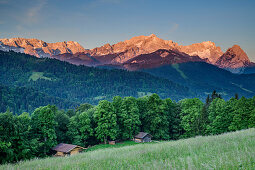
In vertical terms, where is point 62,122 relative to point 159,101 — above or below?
below

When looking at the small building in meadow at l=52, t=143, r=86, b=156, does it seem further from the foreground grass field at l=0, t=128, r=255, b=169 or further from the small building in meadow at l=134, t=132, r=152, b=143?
the foreground grass field at l=0, t=128, r=255, b=169

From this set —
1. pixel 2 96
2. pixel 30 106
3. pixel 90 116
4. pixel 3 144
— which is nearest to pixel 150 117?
pixel 90 116

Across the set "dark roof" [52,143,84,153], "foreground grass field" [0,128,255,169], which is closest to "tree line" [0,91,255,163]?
"dark roof" [52,143,84,153]

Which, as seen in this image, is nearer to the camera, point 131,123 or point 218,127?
point 218,127

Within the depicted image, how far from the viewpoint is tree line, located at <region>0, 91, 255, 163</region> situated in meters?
40.0

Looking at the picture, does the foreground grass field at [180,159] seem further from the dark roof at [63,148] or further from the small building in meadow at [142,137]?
the small building in meadow at [142,137]

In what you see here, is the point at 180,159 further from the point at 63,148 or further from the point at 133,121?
the point at 133,121

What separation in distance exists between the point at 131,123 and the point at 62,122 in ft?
56.8

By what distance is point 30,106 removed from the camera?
196 meters

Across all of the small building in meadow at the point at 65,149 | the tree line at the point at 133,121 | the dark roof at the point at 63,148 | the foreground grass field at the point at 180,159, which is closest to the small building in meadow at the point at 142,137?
the tree line at the point at 133,121

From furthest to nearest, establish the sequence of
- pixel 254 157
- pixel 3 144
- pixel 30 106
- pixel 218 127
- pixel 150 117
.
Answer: pixel 30 106, pixel 150 117, pixel 218 127, pixel 3 144, pixel 254 157

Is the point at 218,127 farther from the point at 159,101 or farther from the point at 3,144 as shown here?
the point at 3,144

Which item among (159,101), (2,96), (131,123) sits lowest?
(131,123)

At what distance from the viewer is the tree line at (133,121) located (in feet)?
131
